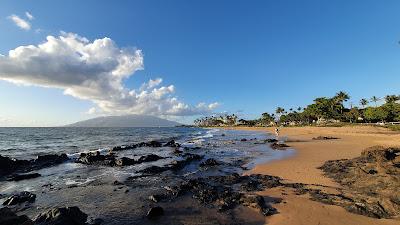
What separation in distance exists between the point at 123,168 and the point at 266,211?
1759 cm

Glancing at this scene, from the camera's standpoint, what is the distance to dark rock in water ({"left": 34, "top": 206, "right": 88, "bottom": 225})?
33.9ft

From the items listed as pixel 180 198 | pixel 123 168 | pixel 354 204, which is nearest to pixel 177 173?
pixel 123 168

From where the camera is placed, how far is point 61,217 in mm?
10531

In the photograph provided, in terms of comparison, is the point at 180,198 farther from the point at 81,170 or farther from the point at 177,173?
the point at 81,170

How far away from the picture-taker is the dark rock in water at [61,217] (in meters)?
10.3

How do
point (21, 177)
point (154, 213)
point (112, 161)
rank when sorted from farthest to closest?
point (112, 161), point (21, 177), point (154, 213)

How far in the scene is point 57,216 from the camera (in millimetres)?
10562

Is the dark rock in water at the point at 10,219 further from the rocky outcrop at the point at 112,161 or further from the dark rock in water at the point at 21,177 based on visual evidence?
the rocky outcrop at the point at 112,161

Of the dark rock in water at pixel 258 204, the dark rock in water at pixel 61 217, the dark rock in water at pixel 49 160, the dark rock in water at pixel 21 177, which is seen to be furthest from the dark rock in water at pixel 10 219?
the dark rock in water at pixel 49 160

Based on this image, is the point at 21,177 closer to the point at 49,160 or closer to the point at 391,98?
the point at 49,160

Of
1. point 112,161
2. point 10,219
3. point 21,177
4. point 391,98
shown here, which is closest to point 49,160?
point 112,161

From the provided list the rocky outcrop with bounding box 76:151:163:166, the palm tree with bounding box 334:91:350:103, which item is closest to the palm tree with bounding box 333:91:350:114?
the palm tree with bounding box 334:91:350:103

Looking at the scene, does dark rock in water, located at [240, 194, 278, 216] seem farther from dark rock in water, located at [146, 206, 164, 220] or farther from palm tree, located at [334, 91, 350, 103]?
palm tree, located at [334, 91, 350, 103]

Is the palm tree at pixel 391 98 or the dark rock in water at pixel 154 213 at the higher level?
the palm tree at pixel 391 98
